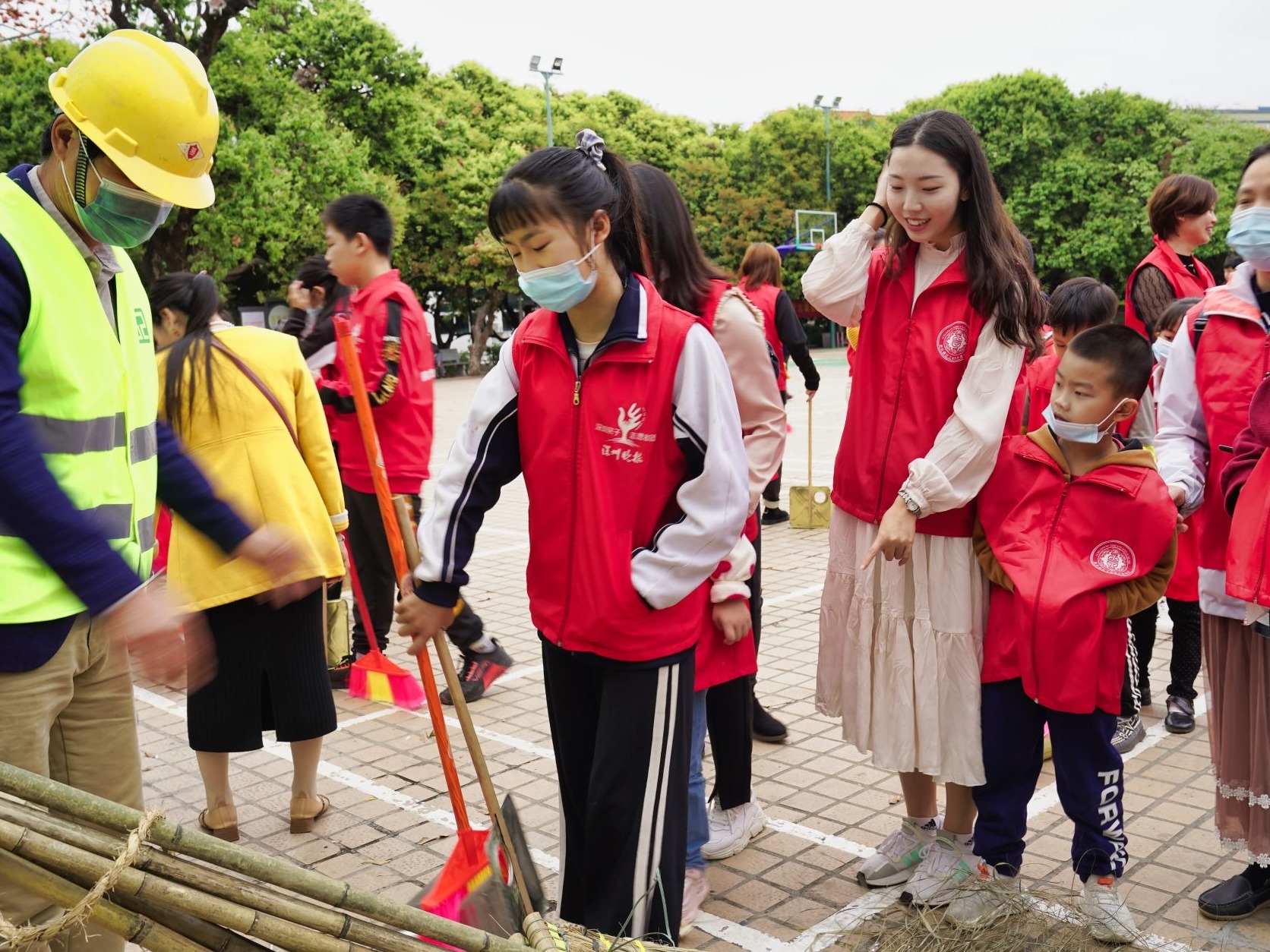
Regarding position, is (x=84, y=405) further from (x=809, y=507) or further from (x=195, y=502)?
(x=809, y=507)

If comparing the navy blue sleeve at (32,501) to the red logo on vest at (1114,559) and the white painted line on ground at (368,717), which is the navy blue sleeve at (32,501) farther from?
the white painted line on ground at (368,717)

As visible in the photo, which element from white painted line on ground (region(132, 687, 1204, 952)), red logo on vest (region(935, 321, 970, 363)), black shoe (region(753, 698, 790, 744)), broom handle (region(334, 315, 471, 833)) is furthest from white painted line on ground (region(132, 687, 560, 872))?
red logo on vest (region(935, 321, 970, 363))

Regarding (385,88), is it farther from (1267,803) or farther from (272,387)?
(1267,803)

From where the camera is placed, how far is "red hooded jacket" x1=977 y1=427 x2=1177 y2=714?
292cm


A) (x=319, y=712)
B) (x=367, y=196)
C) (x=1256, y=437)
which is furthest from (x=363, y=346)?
(x=1256, y=437)

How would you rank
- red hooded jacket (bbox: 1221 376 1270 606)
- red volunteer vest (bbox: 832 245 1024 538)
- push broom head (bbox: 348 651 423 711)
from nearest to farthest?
red hooded jacket (bbox: 1221 376 1270 606), red volunteer vest (bbox: 832 245 1024 538), push broom head (bbox: 348 651 423 711)

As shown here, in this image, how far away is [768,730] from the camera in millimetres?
4660

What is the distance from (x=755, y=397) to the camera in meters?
3.35

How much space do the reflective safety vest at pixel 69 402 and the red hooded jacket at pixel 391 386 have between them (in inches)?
112

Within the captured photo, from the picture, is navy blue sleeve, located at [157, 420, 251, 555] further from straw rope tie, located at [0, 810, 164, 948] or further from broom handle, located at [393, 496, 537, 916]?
straw rope tie, located at [0, 810, 164, 948]

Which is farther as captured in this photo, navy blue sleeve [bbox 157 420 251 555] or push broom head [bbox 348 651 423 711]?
push broom head [bbox 348 651 423 711]

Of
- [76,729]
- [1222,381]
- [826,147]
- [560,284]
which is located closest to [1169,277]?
[1222,381]

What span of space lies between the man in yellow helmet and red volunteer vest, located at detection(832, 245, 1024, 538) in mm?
1791

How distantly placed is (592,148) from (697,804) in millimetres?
1903
